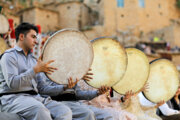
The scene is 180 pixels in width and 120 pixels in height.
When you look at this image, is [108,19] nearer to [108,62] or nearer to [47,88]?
[108,62]

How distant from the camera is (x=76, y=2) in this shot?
25.7 m

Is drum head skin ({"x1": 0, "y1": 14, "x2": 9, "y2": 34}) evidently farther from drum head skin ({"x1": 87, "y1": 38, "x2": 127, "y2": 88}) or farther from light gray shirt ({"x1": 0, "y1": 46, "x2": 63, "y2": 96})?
drum head skin ({"x1": 87, "y1": 38, "x2": 127, "y2": 88})

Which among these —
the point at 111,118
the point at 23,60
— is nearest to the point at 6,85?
the point at 23,60

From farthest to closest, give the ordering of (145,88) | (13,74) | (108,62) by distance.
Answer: (145,88) < (108,62) < (13,74)

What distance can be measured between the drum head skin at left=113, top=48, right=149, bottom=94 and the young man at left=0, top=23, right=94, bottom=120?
1.29 m

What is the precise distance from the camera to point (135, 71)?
12.3 ft

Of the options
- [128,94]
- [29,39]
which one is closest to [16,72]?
[29,39]

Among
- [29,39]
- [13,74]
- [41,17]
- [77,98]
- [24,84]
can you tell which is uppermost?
[41,17]

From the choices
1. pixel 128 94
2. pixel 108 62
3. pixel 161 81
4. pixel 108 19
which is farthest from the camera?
pixel 108 19

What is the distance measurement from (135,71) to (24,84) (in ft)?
6.80

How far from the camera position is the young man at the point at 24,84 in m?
2.20

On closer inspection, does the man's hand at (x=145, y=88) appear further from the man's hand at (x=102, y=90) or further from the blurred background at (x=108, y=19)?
the blurred background at (x=108, y=19)

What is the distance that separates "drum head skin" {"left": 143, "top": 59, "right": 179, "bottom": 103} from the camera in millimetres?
4066

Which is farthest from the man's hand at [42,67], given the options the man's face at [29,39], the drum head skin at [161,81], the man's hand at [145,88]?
the drum head skin at [161,81]
